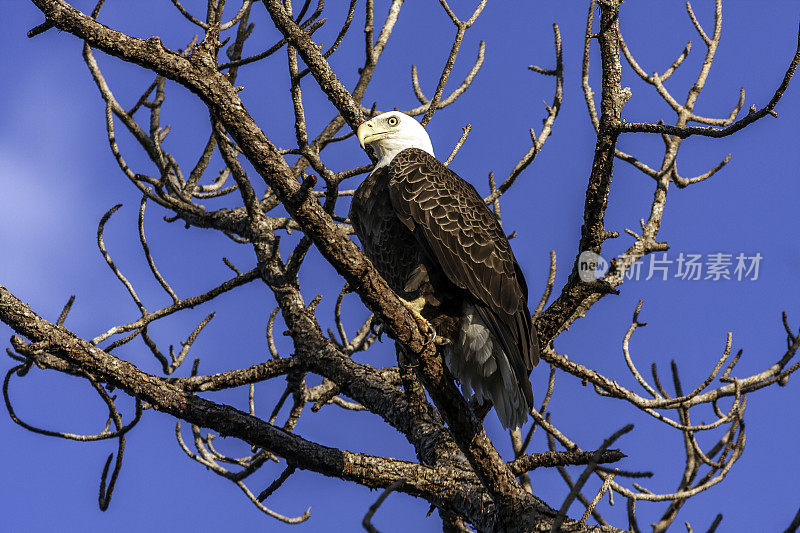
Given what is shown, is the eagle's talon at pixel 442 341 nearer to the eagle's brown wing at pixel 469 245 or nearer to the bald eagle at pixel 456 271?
the bald eagle at pixel 456 271

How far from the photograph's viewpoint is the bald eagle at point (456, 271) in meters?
4.39

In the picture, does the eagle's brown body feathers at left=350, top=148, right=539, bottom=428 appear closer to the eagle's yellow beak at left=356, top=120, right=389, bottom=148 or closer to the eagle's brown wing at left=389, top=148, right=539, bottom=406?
the eagle's brown wing at left=389, top=148, right=539, bottom=406

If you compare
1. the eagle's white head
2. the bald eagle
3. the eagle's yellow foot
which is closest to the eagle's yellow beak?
the eagle's white head

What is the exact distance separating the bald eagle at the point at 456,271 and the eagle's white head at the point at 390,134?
0.40m

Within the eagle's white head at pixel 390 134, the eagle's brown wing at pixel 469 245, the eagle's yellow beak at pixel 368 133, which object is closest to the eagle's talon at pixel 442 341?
the eagle's brown wing at pixel 469 245

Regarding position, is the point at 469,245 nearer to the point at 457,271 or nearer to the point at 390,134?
the point at 457,271

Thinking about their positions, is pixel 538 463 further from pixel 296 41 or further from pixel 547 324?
pixel 296 41

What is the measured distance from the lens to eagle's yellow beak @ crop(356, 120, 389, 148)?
16.9 feet

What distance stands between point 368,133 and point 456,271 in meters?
1.33

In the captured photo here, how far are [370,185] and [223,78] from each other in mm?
1541

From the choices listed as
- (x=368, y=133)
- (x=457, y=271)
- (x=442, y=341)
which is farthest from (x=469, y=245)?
(x=368, y=133)

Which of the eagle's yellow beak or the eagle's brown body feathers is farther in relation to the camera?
the eagle's yellow beak

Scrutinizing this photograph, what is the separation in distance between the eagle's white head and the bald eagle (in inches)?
15.7

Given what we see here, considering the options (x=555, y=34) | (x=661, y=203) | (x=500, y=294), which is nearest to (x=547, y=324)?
(x=500, y=294)
